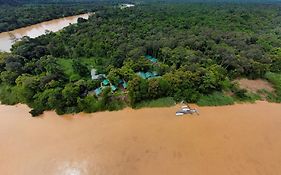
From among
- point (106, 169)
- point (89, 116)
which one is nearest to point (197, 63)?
point (89, 116)

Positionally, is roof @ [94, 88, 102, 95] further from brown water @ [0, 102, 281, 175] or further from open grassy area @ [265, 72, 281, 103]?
open grassy area @ [265, 72, 281, 103]

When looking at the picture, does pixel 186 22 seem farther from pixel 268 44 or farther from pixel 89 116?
pixel 89 116

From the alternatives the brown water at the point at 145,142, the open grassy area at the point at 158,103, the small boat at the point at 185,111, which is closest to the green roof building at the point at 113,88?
the brown water at the point at 145,142

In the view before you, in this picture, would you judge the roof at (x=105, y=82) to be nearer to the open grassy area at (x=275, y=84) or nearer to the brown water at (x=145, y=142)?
the brown water at (x=145, y=142)

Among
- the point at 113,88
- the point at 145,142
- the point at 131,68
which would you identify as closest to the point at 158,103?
the point at 113,88

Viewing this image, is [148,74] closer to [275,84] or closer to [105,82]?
[105,82]
